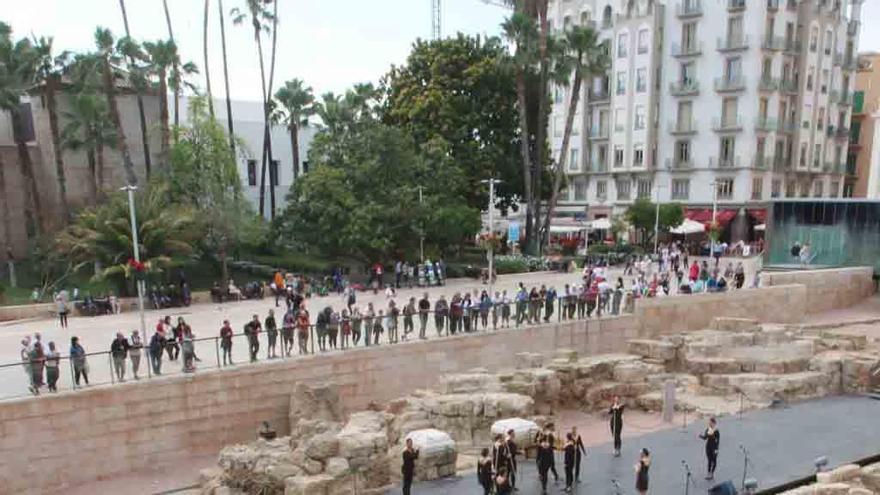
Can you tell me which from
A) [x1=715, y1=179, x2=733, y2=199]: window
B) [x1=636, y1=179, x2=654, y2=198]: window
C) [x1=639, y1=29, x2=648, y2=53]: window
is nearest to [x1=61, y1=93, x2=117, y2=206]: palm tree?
[x1=636, y1=179, x2=654, y2=198]: window

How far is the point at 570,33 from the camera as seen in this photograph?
133 feet

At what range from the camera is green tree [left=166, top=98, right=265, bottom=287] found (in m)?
31.4

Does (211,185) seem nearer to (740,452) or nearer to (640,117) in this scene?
(740,452)

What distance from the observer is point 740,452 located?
1592 centimetres

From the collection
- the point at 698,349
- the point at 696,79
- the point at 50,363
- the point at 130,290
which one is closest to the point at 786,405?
the point at 698,349

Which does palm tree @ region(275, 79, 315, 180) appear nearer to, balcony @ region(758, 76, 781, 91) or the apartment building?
the apartment building

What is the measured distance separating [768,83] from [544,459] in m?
45.6

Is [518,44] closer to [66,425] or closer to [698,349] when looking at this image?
[698,349]

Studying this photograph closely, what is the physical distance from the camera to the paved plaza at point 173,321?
1659 cm

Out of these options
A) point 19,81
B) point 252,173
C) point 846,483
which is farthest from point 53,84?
point 846,483

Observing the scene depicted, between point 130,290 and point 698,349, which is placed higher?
point 130,290

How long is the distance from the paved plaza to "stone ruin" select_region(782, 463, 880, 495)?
12.1m

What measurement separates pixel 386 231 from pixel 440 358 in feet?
37.6

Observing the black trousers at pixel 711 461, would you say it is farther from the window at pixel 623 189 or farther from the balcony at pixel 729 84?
the window at pixel 623 189
